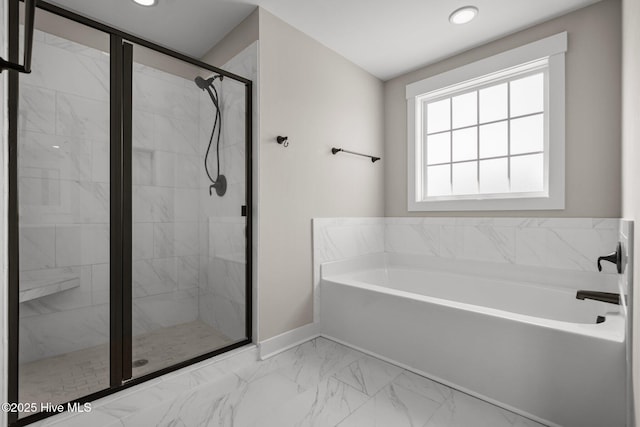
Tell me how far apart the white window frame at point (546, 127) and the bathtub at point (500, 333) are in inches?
20.2

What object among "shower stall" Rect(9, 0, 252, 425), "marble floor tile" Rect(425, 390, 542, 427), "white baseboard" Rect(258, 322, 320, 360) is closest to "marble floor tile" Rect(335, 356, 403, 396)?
"marble floor tile" Rect(425, 390, 542, 427)

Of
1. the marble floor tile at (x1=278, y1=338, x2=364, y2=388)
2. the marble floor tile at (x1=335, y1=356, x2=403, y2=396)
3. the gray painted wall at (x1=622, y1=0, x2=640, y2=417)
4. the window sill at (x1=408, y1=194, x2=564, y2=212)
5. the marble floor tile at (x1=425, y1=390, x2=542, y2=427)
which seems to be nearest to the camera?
the gray painted wall at (x1=622, y1=0, x2=640, y2=417)

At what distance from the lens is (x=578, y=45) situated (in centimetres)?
207

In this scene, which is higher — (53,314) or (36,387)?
(53,314)

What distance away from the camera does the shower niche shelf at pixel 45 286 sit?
143 cm

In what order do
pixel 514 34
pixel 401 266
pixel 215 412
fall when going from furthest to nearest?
1. pixel 401 266
2. pixel 514 34
3. pixel 215 412

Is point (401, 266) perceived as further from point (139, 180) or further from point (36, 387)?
point (36, 387)

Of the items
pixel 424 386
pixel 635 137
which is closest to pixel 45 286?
pixel 424 386

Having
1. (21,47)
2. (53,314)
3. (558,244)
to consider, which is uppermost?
(21,47)

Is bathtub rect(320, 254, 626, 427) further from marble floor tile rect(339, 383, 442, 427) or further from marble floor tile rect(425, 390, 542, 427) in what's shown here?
marble floor tile rect(339, 383, 442, 427)

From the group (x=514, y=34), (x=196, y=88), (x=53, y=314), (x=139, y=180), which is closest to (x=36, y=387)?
(x=53, y=314)

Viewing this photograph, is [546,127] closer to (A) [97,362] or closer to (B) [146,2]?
(B) [146,2]

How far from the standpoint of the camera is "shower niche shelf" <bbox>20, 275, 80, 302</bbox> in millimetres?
1425

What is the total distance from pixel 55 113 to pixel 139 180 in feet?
2.02
